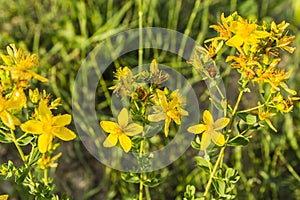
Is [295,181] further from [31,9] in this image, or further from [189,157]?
[31,9]

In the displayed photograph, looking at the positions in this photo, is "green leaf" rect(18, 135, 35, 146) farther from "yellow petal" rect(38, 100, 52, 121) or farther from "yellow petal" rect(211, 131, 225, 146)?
"yellow petal" rect(211, 131, 225, 146)

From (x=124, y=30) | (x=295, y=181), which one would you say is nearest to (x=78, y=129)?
(x=124, y=30)

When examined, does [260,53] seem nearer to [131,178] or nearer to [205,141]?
[205,141]

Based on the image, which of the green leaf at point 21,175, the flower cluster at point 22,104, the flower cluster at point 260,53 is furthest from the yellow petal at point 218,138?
the green leaf at point 21,175

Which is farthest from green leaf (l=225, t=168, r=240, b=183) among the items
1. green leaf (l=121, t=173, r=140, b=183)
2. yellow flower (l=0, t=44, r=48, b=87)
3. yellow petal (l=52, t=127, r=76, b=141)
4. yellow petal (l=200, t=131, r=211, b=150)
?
yellow flower (l=0, t=44, r=48, b=87)

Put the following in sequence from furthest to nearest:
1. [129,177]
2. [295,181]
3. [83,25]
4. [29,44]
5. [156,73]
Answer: [29,44]
[83,25]
[295,181]
[129,177]
[156,73]

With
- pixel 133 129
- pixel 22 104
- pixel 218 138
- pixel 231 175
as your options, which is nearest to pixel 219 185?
pixel 231 175
